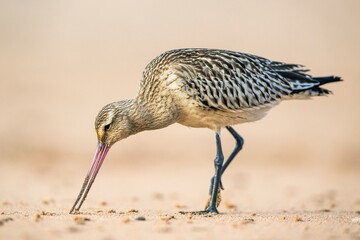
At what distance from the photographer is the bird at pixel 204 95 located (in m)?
10.1

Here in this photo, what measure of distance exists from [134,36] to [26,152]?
675 inches

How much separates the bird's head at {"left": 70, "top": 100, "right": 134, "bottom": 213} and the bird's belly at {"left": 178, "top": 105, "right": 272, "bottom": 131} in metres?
0.88

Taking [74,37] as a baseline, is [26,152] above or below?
below

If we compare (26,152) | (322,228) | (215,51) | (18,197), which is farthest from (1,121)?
(322,228)

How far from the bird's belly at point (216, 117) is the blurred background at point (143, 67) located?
4116 millimetres

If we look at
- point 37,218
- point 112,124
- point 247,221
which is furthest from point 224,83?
point 37,218

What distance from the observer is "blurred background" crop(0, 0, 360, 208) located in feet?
57.9

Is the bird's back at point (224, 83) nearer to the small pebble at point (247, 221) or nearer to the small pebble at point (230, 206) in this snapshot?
the small pebble at point (230, 206)

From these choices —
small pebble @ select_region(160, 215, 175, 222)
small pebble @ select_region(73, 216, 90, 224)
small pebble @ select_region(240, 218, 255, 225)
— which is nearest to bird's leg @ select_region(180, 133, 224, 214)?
small pebble @ select_region(160, 215, 175, 222)

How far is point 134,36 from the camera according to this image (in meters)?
33.5

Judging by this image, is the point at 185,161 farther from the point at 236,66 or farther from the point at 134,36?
the point at 134,36

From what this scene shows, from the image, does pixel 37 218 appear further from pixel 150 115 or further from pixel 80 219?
pixel 150 115

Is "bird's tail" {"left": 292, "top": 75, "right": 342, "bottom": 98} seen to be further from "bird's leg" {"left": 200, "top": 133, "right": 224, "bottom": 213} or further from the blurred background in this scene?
the blurred background

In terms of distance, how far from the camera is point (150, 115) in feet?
33.8
